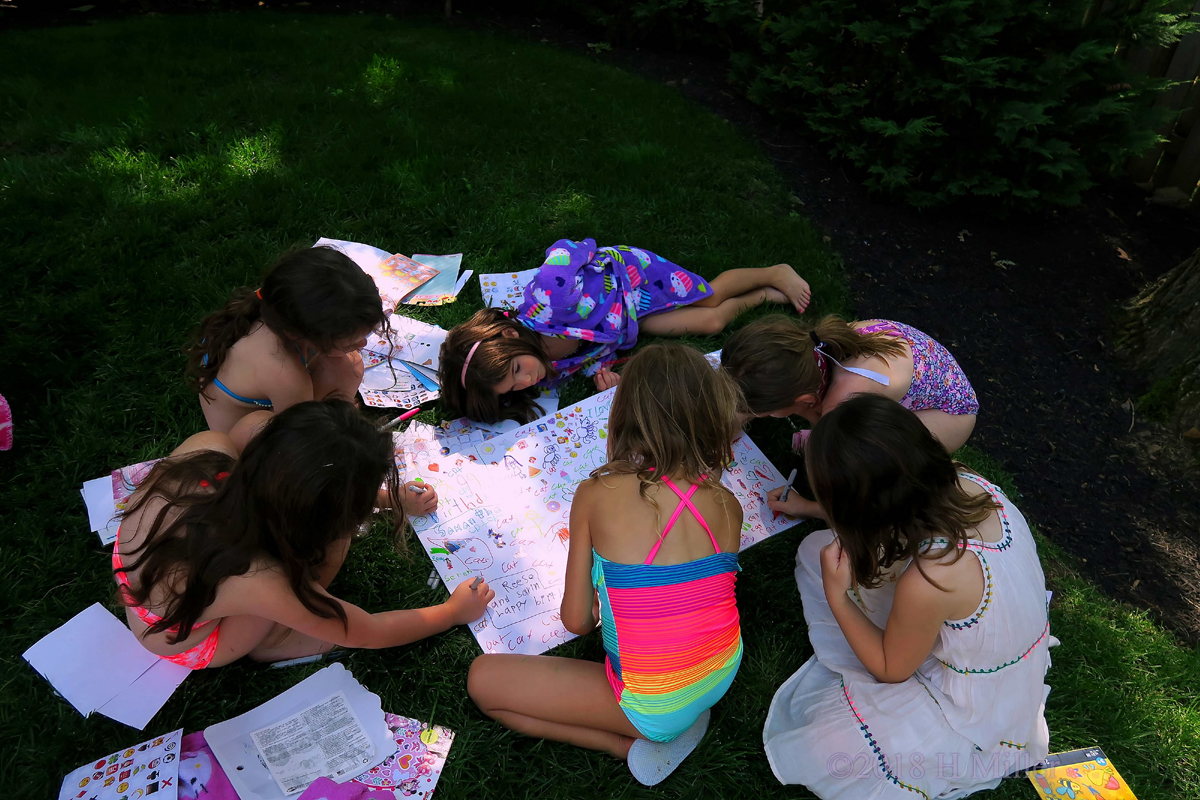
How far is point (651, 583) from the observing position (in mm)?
1706

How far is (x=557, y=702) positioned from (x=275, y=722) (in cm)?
72

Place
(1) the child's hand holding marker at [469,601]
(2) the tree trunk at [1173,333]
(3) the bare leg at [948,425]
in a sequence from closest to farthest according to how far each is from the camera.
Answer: (1) the child's hand holding marker at [469,601], (3) the bare leg at [948,425], (2) the tree trunk at [1173,333]

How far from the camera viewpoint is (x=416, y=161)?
3.71 m

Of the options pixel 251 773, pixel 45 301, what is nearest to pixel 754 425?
pixel 251 773

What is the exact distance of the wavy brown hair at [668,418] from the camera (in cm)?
173

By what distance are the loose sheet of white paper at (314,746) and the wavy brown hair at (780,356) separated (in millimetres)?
1456

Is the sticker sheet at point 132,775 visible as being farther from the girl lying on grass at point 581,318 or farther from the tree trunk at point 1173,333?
the tree trunk at point 1173,333

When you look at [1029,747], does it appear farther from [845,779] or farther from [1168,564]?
[1168,564]

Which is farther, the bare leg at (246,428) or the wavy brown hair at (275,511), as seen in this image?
the bare leg at (246,428)

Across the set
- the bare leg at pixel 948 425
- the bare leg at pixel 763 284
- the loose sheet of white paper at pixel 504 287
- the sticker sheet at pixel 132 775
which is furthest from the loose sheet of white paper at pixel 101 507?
the bare leg at pixel 948 425

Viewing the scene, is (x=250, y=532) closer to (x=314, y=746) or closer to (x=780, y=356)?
(x=314, y=746)

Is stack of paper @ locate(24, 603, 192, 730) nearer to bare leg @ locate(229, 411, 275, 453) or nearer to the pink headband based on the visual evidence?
bare leg @ locate(229, 411, 275, 453)

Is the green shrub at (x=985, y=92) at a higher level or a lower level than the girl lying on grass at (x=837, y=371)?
higher

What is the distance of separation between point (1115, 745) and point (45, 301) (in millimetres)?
3899
